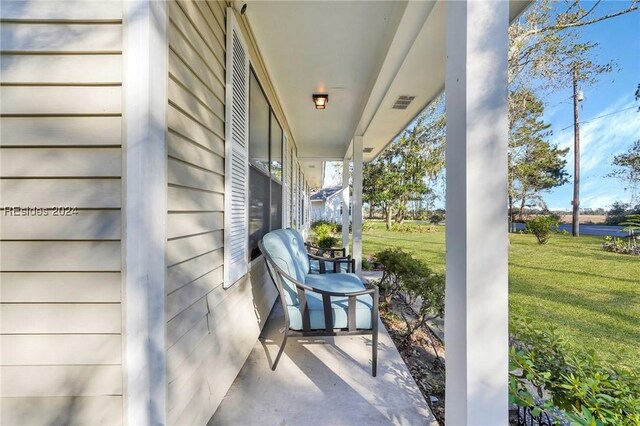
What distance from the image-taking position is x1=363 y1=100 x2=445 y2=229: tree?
16.5 meters

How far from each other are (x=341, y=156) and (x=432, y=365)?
5.74m

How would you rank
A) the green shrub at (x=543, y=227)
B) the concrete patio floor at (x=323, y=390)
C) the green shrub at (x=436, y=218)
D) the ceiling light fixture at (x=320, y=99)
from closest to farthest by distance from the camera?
1. the concrete patio floor at (x=323, y=390)
2. the ceiling light fixture at (x=320, y=99)
3. the green shrub at (x=543, y=227)
4. the green shrub at (x=436, y=218)

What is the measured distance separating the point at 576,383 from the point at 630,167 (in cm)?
604

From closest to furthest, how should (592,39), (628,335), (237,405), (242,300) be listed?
(237,405), (242,300), (628,335), (592,39)

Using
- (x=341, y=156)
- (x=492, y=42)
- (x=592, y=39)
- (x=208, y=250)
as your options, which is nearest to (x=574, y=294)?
(x=592, y=39)

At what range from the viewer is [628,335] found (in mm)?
3414

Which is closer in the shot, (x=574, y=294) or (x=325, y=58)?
(x=325, y=58)

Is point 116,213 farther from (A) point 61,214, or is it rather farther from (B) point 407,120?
(B) point 407,120

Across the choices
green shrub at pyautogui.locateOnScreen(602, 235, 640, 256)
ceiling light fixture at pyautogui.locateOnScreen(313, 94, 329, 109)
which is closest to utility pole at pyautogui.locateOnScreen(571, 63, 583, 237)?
green shrub at pyautogui.locateOnScreen(602, 235, 640, 256)

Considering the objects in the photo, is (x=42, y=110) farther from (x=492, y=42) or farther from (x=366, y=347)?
(x=366, y=347)

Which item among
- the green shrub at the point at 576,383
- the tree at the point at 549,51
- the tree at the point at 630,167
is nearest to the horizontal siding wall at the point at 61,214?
the green shrub at the point at 576,383

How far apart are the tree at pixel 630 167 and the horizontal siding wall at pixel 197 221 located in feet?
20.8

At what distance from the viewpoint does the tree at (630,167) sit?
4573mm

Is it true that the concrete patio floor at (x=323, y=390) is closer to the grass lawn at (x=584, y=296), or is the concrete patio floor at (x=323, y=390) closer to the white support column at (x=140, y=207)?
the white support column at (x=140, y=207)
